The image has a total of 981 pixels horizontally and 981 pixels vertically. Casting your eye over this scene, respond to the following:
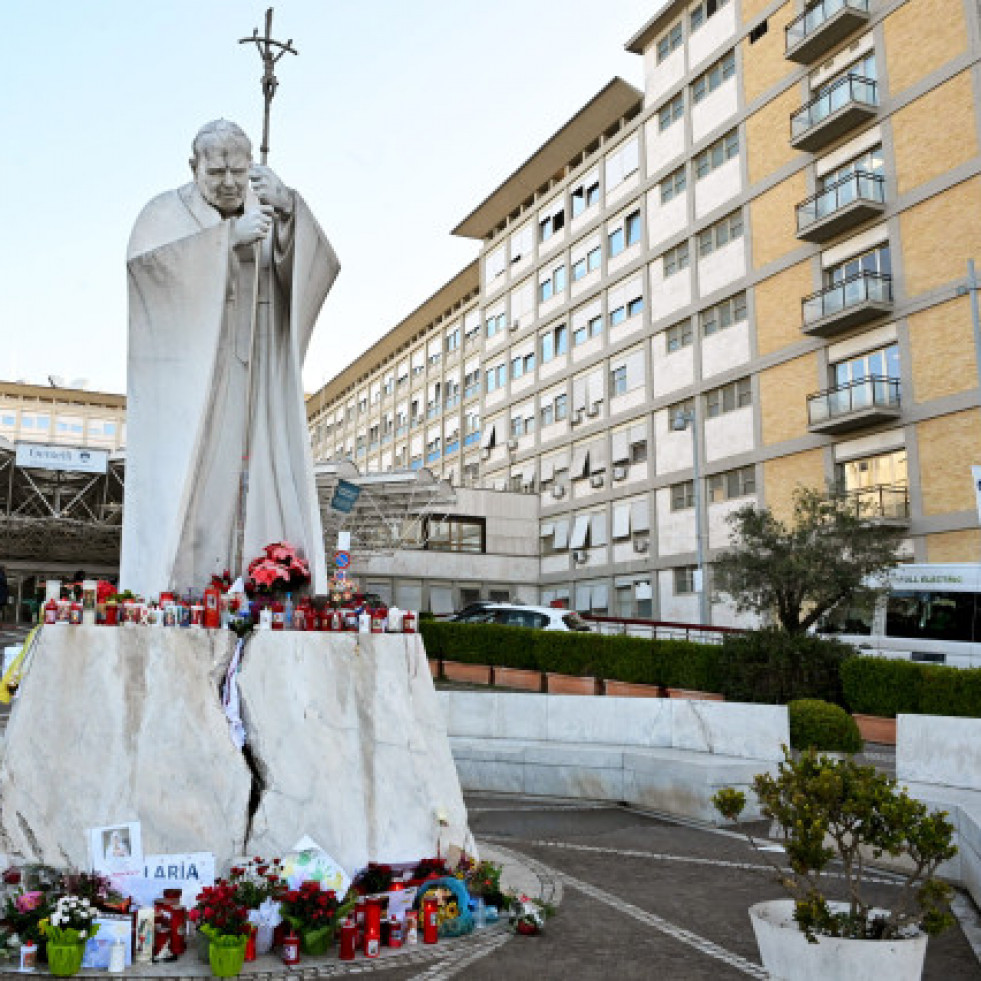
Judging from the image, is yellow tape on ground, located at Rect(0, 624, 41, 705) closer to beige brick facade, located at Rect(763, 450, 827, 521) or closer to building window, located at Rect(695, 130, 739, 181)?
beige brick facade, located at Rect(763, 450, 827, 521)

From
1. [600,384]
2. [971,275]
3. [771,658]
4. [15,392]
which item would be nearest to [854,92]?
[971,275]

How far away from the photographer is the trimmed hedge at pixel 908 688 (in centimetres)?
1522

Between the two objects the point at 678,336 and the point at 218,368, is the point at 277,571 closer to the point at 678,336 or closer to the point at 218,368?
the point at 218,368

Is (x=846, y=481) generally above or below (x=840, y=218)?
below

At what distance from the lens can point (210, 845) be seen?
5.70 m

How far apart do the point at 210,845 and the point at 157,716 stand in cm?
84

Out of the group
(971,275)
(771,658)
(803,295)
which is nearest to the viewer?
(771,658)

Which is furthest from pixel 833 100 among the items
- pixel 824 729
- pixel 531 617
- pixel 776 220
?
pixel 824 729

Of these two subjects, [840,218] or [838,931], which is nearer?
[838,931]

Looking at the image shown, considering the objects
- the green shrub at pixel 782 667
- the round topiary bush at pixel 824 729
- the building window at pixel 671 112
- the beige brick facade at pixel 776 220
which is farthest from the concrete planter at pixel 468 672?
the building window at pixel 671 112

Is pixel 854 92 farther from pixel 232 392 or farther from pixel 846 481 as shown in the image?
pixel 232 392

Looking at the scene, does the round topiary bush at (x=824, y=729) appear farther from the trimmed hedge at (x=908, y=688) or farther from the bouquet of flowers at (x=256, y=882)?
the bouquet of flowers at (x=256, y=882)

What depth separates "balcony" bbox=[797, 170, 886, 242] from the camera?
86.8ft

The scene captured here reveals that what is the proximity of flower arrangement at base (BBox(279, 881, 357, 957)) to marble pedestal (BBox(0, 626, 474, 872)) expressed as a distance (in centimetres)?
65
